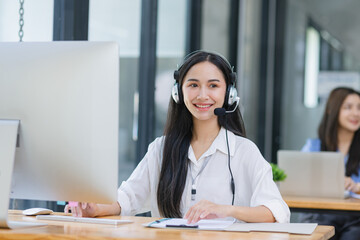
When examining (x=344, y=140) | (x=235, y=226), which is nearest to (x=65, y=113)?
(x=235, y=226)

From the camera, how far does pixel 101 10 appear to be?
369 cm

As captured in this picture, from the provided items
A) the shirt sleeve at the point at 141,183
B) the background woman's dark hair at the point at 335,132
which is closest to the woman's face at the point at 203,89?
the shirt sleeve at the point at 141,183

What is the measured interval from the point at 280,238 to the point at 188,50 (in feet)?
11.2

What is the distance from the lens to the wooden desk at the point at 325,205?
3.28 meters

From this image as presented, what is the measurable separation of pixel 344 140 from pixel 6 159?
9.64 feet

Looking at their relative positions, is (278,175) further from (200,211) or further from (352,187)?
(200,211)

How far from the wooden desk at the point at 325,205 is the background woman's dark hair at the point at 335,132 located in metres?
0.69

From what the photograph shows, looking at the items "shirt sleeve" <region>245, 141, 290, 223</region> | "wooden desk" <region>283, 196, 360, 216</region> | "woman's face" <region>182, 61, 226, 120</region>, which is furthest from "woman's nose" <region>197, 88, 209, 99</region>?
"wooden desk" <region>283, 196, 360, 216</region>

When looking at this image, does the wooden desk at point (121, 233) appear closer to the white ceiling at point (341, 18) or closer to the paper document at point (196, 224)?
the paper document at point (196, 224)

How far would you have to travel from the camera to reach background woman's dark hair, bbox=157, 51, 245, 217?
7.94 ft

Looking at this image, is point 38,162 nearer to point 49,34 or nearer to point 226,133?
point 226,133

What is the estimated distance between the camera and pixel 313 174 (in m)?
3.63

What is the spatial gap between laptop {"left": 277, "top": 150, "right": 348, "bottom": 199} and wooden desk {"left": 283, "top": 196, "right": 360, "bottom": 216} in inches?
5.8

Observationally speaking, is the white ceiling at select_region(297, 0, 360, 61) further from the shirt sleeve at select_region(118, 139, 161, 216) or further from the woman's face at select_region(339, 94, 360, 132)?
the shirt sleeve at select_region(118, 139, 161, 216)
